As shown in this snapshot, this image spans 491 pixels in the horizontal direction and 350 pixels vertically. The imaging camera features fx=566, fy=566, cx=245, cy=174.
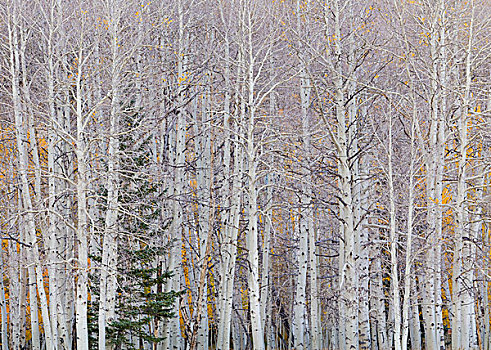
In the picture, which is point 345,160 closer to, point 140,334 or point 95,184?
point 140,334

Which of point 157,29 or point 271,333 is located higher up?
point 157,29

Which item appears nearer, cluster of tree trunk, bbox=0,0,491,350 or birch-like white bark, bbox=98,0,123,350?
cluster of tree trunk, bbox=0,0,491,350

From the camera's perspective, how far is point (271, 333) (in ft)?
85.6

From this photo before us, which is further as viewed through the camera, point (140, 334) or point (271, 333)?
point (271, 333)

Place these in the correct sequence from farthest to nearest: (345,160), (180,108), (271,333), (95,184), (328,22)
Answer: (271,333), (95,184), (180,108), (328,22), (345,160)

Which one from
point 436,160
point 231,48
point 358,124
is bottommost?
point 436,160

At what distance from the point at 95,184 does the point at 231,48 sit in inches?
252

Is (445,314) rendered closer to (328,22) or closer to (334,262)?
(334,262)

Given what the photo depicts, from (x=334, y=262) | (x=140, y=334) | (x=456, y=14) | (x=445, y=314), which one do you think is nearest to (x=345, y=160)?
(x=456, y=14)

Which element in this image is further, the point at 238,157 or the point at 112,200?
the point at 238,157

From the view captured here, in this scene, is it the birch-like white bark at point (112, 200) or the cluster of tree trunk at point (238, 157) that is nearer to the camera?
the cluster of tree trunk at point (238, 157)

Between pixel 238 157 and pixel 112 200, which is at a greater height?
pixel 238 157

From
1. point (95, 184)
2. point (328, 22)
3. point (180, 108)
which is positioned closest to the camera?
point (328, 22)

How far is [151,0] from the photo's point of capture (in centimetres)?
1772
